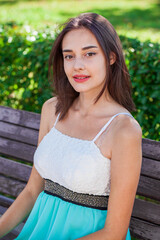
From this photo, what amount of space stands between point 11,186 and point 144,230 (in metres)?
1.23

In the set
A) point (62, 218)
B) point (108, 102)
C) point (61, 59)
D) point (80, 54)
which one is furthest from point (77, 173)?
point (61, 59)

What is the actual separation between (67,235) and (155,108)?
1.46 metres

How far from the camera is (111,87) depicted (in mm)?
2307

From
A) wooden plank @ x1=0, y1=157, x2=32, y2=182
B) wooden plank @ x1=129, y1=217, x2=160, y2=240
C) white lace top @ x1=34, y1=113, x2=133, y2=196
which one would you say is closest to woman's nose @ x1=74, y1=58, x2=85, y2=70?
white lace top @ x1=34, y1=113, x2=133, y2=196

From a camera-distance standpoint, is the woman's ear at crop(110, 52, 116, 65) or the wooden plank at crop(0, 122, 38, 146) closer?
the woman's ear at crop(110, 52, 116, 65)

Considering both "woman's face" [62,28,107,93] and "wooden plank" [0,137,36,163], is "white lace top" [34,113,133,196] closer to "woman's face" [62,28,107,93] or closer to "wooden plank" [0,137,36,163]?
"woman's face" [62,28,107,93]

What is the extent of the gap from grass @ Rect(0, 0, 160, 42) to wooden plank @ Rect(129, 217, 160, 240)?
28.0ft

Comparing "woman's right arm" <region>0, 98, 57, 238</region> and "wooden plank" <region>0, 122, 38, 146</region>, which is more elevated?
"wooden plank" <region>0, 122, 38, 146</region>

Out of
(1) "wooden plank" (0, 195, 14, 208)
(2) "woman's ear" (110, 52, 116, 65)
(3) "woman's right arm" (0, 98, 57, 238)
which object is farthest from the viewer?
(1) "wooden plank" (0, 195, 14, 208)

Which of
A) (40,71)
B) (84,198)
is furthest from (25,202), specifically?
(40,71)

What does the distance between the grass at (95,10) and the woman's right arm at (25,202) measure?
333 inches

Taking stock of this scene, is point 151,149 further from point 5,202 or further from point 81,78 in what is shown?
point 5,202

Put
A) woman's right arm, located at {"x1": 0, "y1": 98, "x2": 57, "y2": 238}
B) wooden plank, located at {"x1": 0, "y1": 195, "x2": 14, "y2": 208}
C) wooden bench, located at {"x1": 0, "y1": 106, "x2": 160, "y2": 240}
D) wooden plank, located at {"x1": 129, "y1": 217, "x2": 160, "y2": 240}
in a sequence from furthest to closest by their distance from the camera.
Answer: wooden plank, located at {"x1": 0, "y1": 195, "x2": 14, "y2": 208}, wooden bench, located at {"x1": 0, "y1": 106, "x2": 160, "y2": 240}, wooden plank, located at {"x1": 129, "y1": 217, "x2": 160, "y2": 240}, woman's right arm, located at {"x1": 0, "y1": 98, "x2": 57, "y2": 238}

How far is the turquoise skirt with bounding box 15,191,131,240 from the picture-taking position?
Result: 7.20ft
